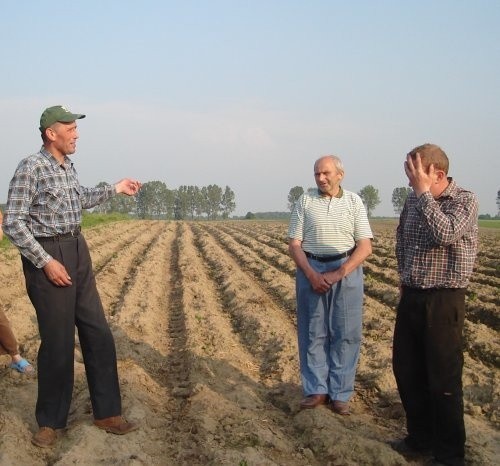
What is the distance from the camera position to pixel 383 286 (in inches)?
419

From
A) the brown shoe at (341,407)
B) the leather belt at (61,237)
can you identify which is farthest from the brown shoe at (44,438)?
the brown shoe at (341,407)

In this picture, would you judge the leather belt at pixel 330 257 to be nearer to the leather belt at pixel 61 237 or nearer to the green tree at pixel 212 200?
the leather belt at pixel 61 237

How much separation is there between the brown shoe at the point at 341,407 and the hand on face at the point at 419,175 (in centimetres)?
201

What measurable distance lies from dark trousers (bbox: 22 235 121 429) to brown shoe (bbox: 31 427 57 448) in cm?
4

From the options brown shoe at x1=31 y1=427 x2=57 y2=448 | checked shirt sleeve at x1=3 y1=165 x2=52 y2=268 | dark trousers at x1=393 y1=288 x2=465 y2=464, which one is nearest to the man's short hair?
dark trousers at x1=393 y1=288 x2=465 y2=464

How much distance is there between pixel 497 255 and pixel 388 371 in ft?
41.7

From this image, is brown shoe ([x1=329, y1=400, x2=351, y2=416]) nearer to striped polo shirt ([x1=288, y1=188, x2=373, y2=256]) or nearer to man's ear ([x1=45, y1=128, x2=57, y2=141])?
striped polo shirt ([x1=288, y1=188, x2=373, y2=256])

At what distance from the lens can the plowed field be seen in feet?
12.8

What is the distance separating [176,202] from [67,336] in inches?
4563

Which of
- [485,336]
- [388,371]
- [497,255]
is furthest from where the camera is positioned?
[497,255]

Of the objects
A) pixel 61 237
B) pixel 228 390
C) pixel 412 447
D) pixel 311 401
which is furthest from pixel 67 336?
pixel 412 447

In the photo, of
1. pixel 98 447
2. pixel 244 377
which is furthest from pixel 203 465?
pixel 244 377

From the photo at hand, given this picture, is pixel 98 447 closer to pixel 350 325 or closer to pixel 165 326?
pixel 350 325

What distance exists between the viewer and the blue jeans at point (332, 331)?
4.67 metres
